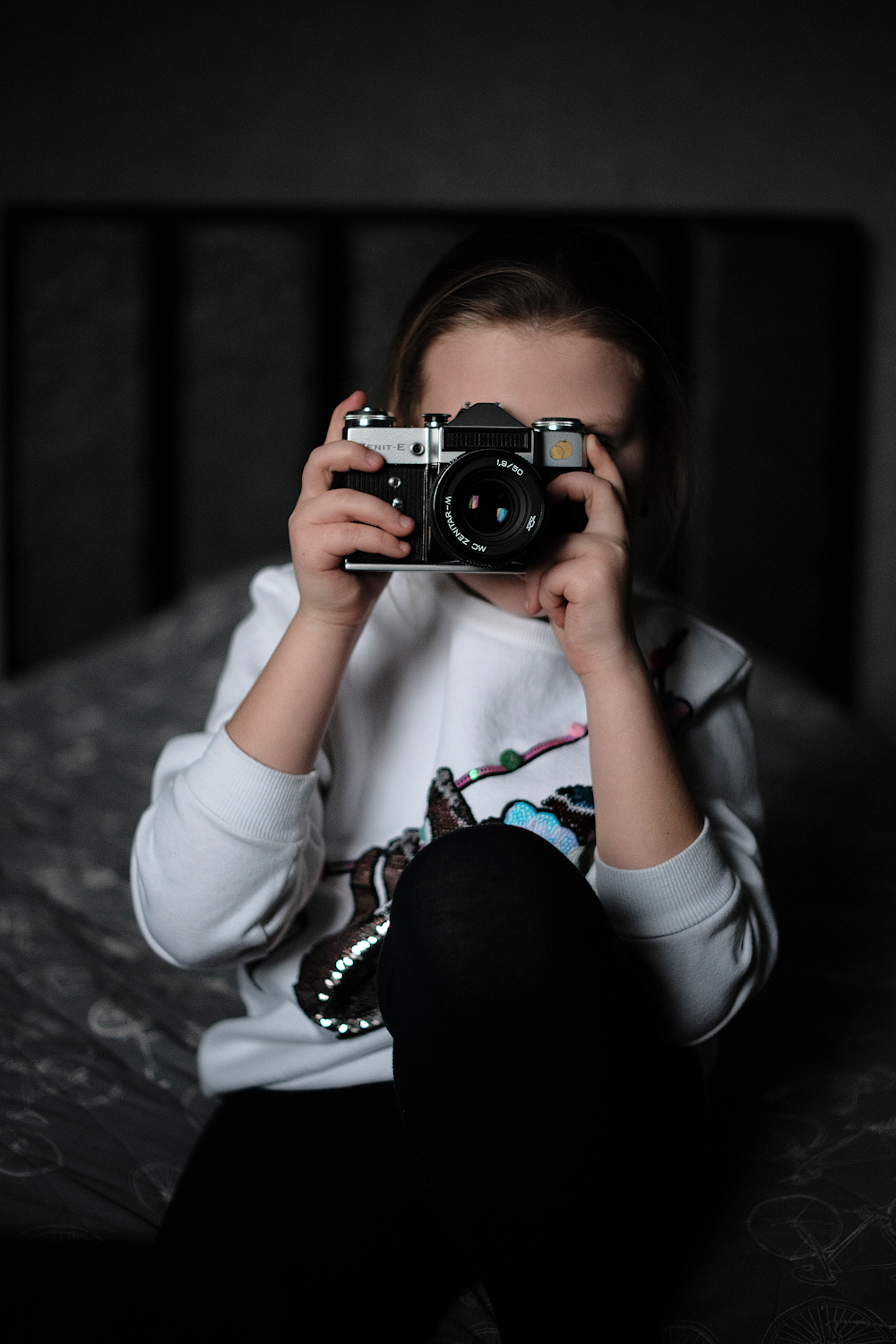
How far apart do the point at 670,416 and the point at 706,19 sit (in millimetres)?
1502

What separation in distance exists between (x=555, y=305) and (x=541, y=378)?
63mm

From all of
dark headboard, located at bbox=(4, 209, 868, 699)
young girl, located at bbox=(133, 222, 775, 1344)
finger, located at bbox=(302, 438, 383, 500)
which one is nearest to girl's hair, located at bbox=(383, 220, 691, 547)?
young girl, located at bbox=(133, 222, 775, 1344)

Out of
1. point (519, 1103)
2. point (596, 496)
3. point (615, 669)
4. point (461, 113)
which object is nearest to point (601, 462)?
point (596, 496)

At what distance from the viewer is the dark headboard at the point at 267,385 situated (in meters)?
1.84

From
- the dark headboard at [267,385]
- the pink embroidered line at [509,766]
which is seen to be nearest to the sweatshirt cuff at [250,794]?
the pink embroidered line at [509,766]

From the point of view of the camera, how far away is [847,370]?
6.16 feet

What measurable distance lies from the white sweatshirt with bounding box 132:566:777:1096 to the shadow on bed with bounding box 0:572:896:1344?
10cm

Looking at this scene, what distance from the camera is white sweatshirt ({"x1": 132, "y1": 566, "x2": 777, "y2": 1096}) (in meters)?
0.61

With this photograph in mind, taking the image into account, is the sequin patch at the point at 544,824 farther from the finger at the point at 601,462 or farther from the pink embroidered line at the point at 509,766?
the finger at the point at 601,462

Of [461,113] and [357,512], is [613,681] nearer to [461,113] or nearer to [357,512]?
[357,512]

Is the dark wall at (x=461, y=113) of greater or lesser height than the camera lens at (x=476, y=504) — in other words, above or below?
above

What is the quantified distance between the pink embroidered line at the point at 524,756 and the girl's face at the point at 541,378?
0.12 meters

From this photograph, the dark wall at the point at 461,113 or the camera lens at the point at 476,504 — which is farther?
the dark wall at the point at 461,113

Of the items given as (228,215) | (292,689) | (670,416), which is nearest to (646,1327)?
(292,689)
